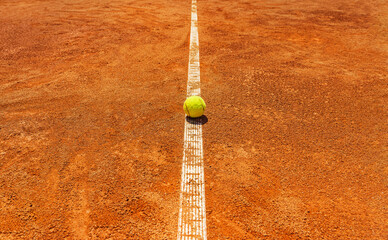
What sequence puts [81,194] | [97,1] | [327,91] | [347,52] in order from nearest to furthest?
[81,194], [327,91], [347,52], [97,1]

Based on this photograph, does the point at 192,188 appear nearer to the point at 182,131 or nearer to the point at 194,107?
the point at 182,131

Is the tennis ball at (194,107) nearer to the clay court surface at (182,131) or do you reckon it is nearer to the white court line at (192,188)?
the white court line at (192,188)

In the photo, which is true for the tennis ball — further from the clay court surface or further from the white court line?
the clay court surface

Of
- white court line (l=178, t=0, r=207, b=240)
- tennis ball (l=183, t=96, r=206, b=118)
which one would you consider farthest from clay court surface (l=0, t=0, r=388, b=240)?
tennis ball (l=183, t=96, r=206, b=118)

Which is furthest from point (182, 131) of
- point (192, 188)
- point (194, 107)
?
point (192, 188)

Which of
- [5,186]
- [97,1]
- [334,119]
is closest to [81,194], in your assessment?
[5,186]

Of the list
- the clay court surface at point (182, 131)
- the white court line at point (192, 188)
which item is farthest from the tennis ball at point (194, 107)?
the clay court surface at point (182, 131)

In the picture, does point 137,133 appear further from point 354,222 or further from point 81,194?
point 354,222

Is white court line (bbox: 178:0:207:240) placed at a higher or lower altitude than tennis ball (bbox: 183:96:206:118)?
lower
